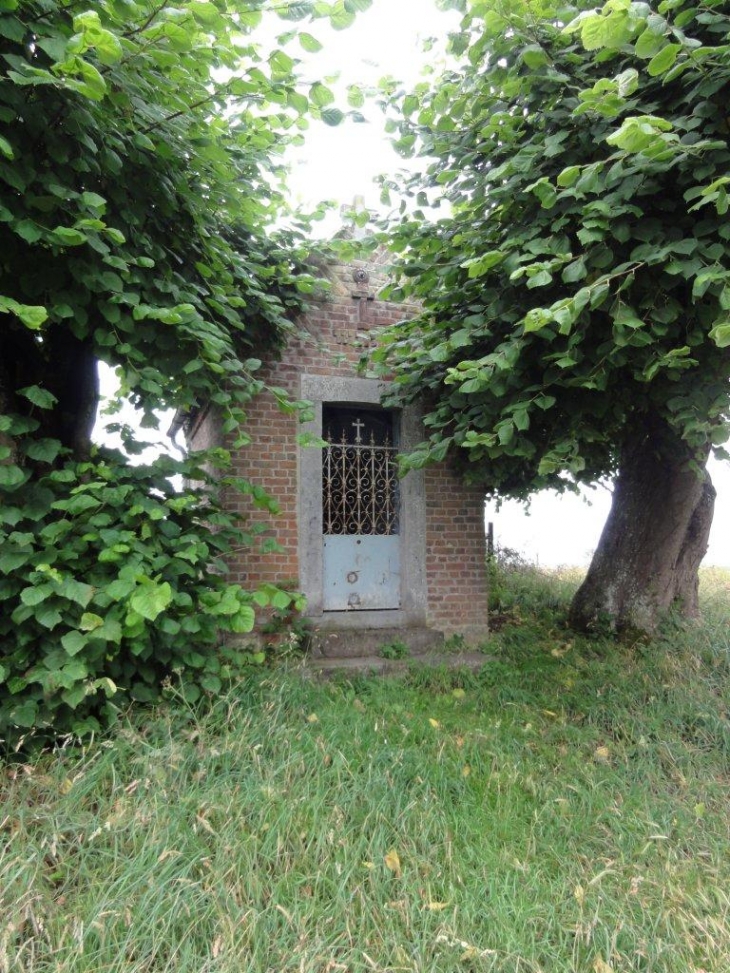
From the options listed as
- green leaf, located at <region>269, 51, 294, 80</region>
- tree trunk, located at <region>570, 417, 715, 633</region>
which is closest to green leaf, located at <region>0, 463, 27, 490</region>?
green leaf, located at <region>269, 51, 294, 80</region>

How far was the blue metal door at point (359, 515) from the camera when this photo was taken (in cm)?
632

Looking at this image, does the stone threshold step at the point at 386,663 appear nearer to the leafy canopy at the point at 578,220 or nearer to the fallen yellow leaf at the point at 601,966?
the leafy canopy at the point at 578,220

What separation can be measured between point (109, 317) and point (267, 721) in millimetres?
2443

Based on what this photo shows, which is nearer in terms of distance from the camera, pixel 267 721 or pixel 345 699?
pixel 267 721

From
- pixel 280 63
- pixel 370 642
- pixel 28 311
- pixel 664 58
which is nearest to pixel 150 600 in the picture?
pixel 28 311

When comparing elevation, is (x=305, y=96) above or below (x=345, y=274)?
below

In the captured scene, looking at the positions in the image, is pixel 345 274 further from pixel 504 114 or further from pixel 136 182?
pixel 136 182

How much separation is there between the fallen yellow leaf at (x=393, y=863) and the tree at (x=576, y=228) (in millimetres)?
2331

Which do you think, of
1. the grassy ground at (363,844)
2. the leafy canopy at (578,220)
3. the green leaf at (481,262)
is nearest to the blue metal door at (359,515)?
the leafy canopy at (578,220)

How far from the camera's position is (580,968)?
8.01ft

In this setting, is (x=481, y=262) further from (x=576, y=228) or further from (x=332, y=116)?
(x=332, y=116)

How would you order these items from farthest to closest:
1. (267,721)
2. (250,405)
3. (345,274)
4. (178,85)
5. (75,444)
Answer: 1. (345,274)
2. (250,405)
3. (75,444)
4. (267,721)
5. (178,85)

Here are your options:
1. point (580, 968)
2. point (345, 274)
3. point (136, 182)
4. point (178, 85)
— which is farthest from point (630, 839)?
point (345, 274)

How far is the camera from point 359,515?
652 cm
